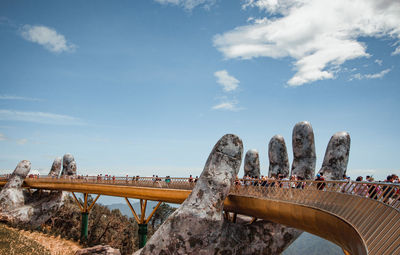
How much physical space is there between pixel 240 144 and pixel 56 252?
1773cm

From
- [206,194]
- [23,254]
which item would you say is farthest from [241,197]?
[23,254]

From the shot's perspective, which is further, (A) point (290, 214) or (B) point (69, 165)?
(B) point (69, 165)

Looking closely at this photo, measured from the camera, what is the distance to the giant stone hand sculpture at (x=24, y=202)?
30.5 m

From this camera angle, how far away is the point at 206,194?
50.8ft

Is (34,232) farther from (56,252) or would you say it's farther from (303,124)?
(303,124)

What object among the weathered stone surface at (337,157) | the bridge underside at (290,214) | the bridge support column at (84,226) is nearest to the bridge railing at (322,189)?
the bridge underside at (290,214)

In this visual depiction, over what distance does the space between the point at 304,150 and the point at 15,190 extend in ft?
93.9

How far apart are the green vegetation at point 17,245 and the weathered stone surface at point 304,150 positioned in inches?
718

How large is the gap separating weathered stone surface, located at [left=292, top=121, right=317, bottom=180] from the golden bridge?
17.9ft

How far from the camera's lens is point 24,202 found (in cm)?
3306

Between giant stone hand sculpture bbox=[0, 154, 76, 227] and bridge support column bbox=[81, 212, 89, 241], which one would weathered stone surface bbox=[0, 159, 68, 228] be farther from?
bridge support column bbox=[81, 212, 89, 241]

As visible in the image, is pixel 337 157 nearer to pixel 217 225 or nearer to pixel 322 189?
pixel 322 189

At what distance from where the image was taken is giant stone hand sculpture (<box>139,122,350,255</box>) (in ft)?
48.3

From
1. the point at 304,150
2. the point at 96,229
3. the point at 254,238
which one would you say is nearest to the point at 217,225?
the point at 254,238
